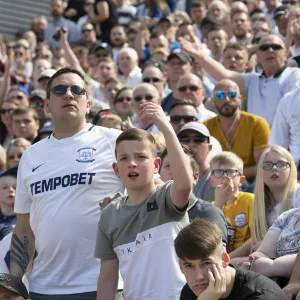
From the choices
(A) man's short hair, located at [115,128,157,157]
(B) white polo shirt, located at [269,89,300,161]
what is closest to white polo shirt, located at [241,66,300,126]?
(B) white polo shirt, located at [269,89,300,161]

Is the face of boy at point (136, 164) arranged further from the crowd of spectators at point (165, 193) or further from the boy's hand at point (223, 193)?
the boy's hand at point (223, 193)

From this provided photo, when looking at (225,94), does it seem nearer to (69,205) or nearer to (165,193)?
(69,205)

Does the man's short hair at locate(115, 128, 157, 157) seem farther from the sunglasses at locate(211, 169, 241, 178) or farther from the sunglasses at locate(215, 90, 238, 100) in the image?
the sunglasses at locate(215, 90, 238, 100)

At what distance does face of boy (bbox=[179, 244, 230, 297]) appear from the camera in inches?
188

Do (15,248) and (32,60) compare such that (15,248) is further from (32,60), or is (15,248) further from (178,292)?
(32,60)

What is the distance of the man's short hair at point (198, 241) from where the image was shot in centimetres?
475

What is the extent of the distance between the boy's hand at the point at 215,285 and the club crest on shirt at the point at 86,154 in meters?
1.64

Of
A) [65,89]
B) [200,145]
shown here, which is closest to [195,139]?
[200,145]

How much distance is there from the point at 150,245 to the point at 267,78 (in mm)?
5477

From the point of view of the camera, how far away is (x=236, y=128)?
31.4ft

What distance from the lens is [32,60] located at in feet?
56.8

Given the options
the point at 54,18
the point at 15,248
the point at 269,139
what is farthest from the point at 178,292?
the point at 54,18

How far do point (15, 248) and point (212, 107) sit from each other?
5.23 m

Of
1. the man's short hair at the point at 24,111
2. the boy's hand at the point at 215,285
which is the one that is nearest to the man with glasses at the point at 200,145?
the boy's hand at the point at 215,285
